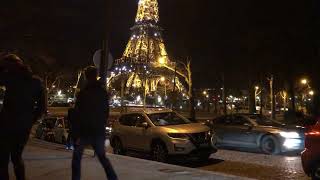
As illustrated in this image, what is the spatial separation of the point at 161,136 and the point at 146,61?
182 feet

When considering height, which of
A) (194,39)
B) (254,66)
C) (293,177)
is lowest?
(293,177)

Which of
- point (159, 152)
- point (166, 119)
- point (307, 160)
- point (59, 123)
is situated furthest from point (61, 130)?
point (307, 160)

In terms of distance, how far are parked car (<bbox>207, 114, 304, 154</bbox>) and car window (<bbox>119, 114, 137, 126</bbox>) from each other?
4.13 meters

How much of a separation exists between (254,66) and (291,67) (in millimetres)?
2757

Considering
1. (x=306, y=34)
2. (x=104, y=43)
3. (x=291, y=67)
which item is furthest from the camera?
(x=291, y=67)

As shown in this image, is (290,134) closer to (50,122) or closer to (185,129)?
(185,129)

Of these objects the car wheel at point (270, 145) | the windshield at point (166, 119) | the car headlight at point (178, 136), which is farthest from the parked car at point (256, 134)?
the car headlight at point (178, 136)

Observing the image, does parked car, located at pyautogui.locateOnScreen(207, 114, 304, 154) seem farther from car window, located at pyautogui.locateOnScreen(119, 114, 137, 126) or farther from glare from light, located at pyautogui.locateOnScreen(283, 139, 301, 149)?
car window, located at pyautogui.locateOnScreen(119, 114, 137, 126)

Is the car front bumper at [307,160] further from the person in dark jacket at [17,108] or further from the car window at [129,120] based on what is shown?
the car window at [129,120]

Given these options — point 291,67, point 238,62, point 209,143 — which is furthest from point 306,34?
point 209,143

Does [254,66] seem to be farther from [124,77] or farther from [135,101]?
[135,101]

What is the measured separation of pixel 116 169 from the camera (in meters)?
10.4

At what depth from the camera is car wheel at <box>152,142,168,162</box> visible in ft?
45.6

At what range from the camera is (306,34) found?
111 feet
